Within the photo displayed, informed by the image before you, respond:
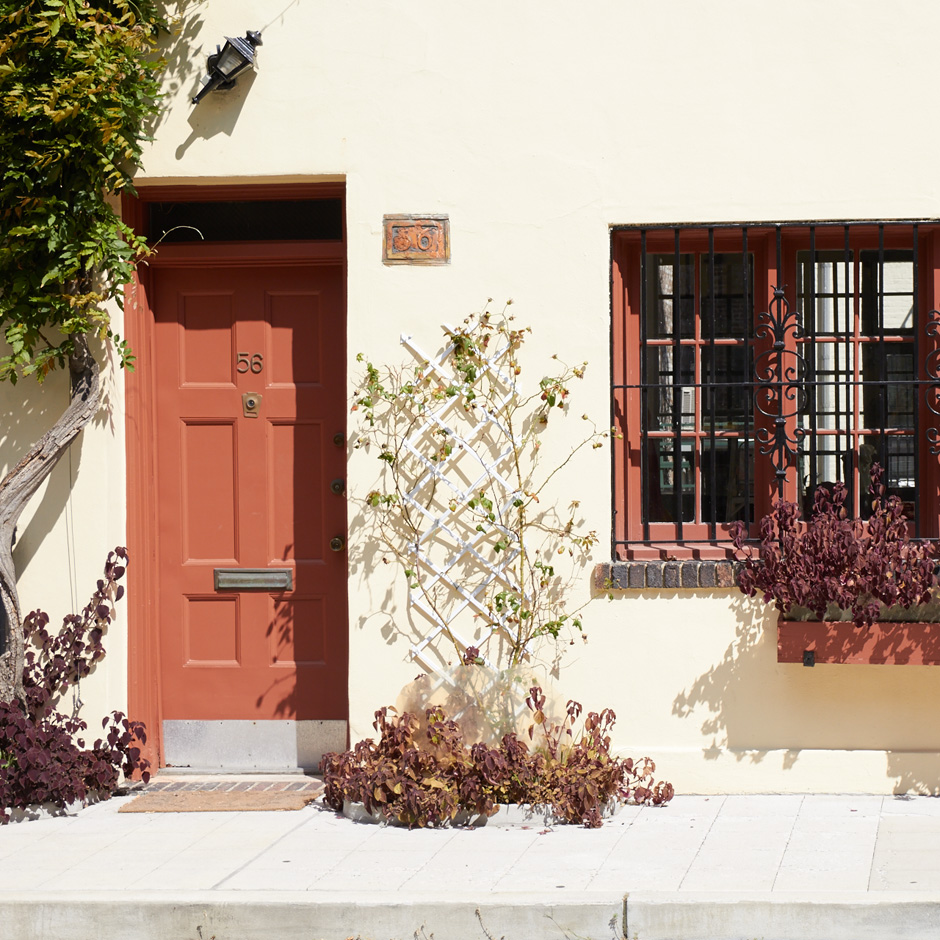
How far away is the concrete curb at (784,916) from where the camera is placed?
4.39 metres

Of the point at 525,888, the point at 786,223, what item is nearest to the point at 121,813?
the point at 525,888

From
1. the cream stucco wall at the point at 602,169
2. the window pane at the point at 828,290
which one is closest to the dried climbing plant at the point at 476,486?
the cream stucco wall at the point at 602,169

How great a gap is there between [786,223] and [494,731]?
2.82 m

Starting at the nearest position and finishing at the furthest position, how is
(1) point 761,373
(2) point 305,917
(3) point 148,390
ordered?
(2) point 305,917 < (1) point 761,373 < (3) point 148,390

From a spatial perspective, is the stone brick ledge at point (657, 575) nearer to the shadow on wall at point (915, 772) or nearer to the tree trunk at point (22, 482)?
the shadow on wall at point (915, 772)

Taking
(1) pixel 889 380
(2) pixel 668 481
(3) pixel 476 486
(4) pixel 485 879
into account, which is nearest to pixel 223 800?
(4) pixel 485 879

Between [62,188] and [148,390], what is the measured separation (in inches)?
44.4

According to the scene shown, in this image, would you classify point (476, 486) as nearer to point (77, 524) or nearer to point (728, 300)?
point (728, 300)

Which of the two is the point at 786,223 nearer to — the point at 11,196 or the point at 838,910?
the point at 838,910

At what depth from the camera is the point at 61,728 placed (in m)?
6.10

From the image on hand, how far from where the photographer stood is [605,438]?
20.5 feet

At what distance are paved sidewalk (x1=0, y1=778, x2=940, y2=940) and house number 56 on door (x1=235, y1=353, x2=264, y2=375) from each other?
2292 millimetres

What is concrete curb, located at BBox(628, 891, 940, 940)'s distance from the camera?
14.4 ft

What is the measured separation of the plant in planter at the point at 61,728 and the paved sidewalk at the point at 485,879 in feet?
0.70
